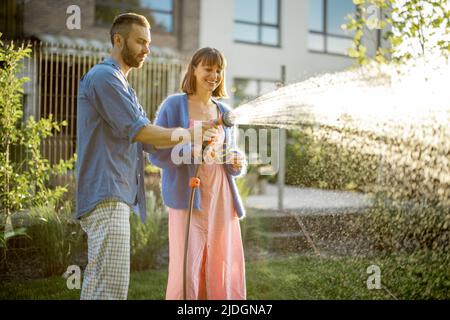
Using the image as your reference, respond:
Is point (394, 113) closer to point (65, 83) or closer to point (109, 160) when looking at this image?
point (109, 160)

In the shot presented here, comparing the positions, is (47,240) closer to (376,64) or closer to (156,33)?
(376,64)

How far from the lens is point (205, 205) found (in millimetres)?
3412

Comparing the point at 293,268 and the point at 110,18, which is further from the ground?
the point at 110,18

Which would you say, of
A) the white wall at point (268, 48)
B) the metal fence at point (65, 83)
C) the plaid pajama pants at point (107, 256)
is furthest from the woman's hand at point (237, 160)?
the white wall at point (268, 48)

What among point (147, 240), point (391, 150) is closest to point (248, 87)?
point (391, 150)

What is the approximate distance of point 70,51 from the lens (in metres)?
7.76

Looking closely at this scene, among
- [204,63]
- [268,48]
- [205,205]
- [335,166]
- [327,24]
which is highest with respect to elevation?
[327,24]

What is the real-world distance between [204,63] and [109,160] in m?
1.01

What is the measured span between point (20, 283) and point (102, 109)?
2.85m

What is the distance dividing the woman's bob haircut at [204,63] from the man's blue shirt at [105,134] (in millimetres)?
755

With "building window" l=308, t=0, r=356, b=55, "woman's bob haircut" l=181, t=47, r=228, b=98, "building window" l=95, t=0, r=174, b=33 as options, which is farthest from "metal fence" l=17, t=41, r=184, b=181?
"building window" l=308, t=0, r=356, b=55

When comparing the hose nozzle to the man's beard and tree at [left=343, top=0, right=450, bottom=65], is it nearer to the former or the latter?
the man's beard

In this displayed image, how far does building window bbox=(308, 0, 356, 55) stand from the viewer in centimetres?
1501
